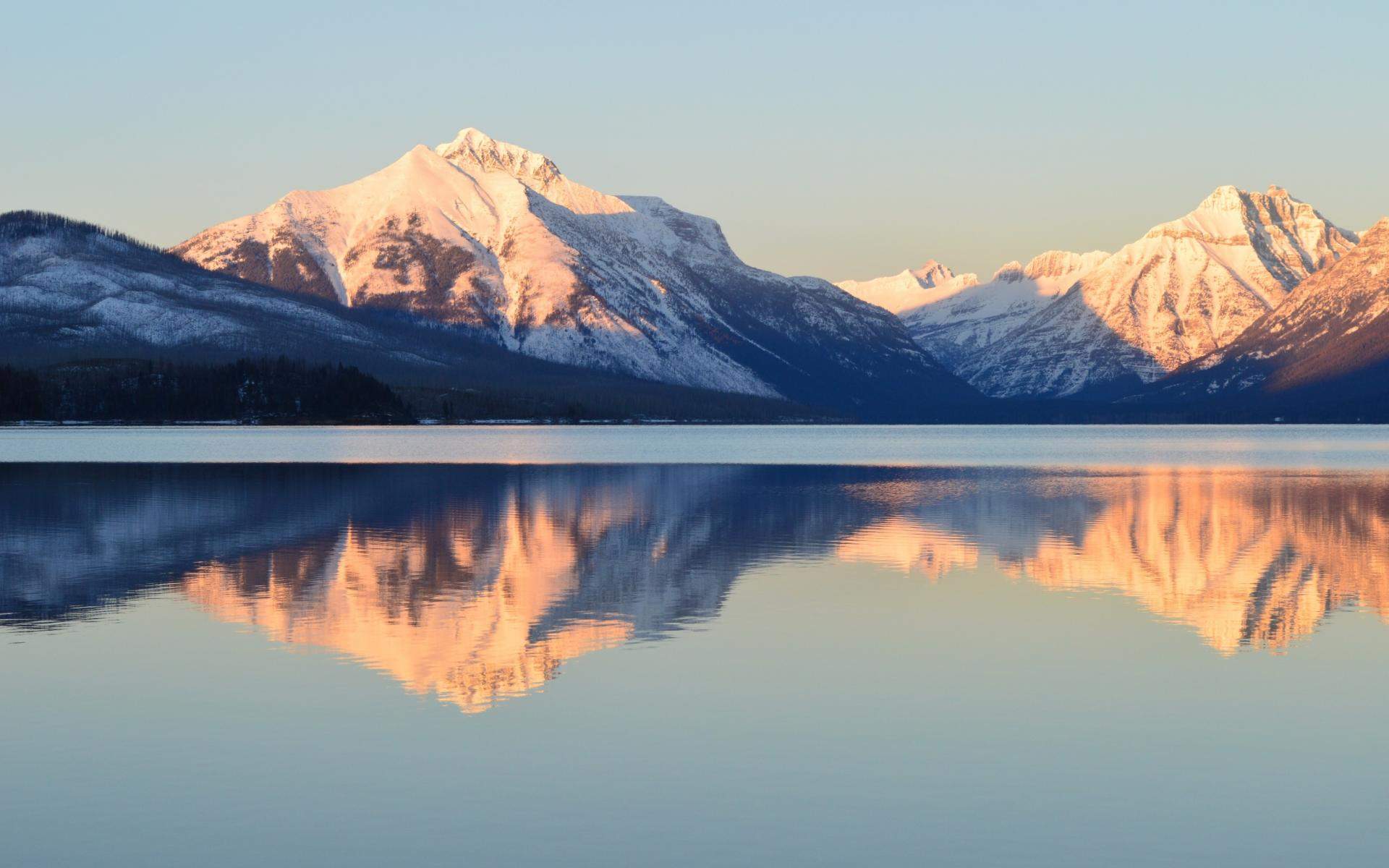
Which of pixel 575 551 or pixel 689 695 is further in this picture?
pixel 575 551

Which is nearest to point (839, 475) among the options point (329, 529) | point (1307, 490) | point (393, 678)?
point (1307, 490)

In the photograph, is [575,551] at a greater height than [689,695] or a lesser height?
greater

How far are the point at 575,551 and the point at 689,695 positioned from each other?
1082 inches

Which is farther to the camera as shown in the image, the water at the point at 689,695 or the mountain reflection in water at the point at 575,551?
the mountain reflection in water at the point at 575,551

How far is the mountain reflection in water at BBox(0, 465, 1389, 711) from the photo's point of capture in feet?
131

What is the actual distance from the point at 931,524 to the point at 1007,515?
7891mm

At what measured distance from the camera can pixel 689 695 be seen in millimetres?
31094

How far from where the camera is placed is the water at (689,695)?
72.6ft

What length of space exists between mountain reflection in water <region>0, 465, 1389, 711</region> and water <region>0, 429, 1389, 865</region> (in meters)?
0.28

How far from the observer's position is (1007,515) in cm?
7806

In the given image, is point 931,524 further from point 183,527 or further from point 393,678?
point 393,678

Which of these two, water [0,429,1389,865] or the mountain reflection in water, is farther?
the mountain reflection in water

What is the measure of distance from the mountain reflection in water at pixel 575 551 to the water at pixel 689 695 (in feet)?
0.93

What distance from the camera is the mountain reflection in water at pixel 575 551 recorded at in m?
39.9
